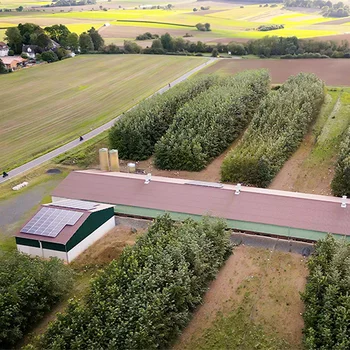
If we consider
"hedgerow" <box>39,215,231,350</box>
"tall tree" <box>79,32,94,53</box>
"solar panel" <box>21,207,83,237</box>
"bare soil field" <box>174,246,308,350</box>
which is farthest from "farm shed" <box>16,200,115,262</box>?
"tall tree" <box>79,32,94,53</box>

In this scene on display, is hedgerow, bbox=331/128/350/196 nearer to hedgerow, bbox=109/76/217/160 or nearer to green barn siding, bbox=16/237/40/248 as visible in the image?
hedgerow, bbox=109/76/217/160

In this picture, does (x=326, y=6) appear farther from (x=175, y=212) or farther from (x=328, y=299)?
(x=328, y=299)

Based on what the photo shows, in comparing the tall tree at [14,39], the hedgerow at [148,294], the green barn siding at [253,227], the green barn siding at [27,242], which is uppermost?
the tall tree at [14,39]

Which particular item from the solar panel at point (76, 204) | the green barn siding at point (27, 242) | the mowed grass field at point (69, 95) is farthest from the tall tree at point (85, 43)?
the green barn siding at point (27, 242)

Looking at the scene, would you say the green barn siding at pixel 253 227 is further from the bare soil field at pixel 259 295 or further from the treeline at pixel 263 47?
the treeline at pixel 263 47

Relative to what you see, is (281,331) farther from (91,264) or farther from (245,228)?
(91,264)

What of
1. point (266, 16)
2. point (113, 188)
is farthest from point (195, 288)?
point (266, 16)
